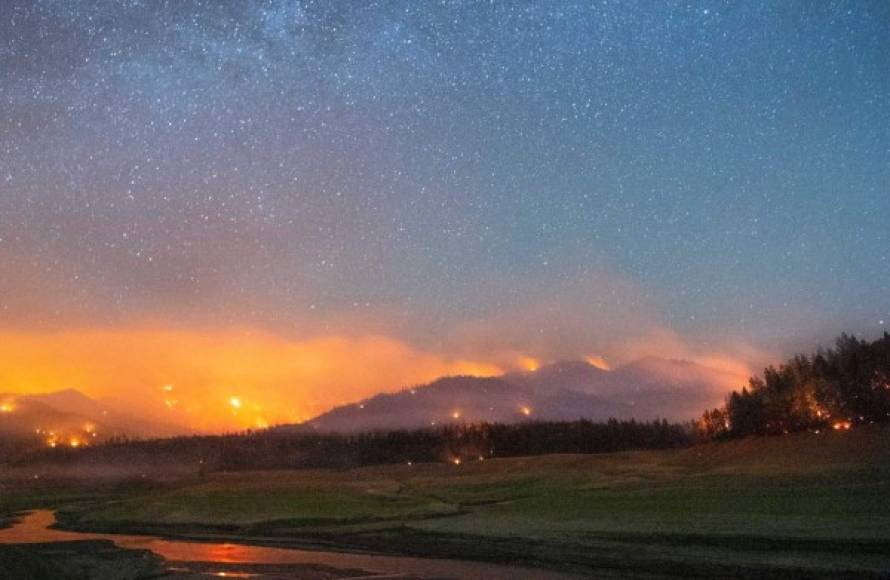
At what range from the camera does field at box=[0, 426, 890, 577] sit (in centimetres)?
2725

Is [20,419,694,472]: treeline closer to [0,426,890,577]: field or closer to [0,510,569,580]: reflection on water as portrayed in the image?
[0,426,890,577]: field

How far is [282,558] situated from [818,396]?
52189mm

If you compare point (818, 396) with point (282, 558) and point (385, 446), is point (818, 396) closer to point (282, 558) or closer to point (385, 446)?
point (282, 558)

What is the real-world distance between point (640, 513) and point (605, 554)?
10.5 metres

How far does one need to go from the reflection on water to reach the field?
1.78 m

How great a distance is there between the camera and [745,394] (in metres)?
81.6

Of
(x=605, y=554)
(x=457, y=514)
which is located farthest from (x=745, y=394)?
(x=605, y=554)

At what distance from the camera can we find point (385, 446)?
127m

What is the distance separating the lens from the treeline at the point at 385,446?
11619 cm

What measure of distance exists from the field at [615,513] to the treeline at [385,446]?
35.1 metres

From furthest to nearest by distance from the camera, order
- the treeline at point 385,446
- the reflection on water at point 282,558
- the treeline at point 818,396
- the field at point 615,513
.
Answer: the treeline at point 385,446
the treeline at point 818,396
the field at point 615,513
the reflection on water at point 282,558

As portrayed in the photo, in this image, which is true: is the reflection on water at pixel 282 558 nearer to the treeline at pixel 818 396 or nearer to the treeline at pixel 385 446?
the treeline at pixel 818 396

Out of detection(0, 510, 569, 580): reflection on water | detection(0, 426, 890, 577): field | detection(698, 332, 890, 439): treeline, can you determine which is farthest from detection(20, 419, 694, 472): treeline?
detection(0, 510, 569, 580): reflection on water

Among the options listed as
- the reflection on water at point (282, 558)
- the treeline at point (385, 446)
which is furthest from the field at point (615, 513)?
the treeline at point (385, 446)
